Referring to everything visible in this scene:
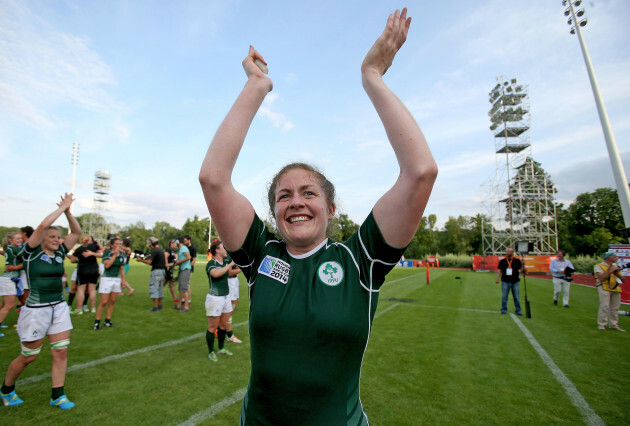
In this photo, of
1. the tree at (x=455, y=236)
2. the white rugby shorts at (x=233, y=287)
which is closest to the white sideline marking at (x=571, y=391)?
the white rugby shorts at (x=233, y=287)

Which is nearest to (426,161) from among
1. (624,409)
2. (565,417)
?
(565,417)

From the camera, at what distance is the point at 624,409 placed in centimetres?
478

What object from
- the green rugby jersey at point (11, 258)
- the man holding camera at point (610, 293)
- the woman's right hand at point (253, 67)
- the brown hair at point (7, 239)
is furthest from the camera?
the man holding camera at point (610, 293)

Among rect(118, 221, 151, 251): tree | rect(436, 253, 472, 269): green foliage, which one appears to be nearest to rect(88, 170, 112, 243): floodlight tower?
rect(118, 221, 151, 251): tree

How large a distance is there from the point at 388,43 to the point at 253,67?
27.3 inches

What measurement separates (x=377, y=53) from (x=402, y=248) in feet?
3.06

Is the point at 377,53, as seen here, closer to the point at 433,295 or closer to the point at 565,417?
the point at 565,417

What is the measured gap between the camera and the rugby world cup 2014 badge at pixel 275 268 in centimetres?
159

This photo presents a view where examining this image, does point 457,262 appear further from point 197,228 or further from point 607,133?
point 197,228

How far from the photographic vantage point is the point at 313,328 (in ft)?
4.57

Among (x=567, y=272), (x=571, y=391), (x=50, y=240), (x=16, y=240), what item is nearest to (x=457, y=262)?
(x=567, y=272)

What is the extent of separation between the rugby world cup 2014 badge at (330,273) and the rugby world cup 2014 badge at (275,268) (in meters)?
0.17

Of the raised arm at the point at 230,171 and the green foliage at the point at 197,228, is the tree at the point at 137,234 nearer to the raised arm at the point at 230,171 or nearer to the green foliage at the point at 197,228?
the green foliage at the point at 197,228

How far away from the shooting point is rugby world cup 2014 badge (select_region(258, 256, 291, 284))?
159cm
